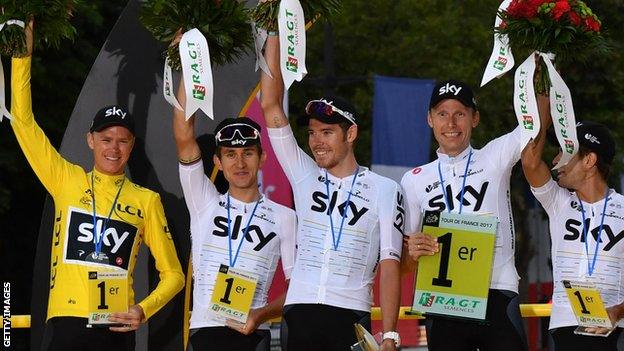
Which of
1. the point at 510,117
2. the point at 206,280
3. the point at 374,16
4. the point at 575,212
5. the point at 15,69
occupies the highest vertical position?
the point at 374,16

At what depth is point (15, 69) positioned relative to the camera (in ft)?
25.1

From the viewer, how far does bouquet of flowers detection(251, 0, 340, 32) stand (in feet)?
24.7

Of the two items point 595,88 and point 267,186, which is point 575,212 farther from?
point 595,88

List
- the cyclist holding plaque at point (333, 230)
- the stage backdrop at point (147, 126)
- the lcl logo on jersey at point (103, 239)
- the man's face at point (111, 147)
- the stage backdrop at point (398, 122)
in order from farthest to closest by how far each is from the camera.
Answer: the stage backdrop at point (398, 122), the stage backdrop at point (147, 126), the man's face at point (111, 147), the lcl logo on jersey at point (103, 239), the cyclist holding plaque at point (333, 230)

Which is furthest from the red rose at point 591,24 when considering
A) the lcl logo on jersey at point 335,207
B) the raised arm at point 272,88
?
the raised arm at point 272,88

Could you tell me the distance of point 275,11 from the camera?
7.50 metres

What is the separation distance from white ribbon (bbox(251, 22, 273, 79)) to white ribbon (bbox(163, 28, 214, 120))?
37cm

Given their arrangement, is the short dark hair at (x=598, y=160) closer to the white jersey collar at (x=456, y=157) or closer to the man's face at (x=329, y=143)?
the white jersey collar at (x=456, y=157)

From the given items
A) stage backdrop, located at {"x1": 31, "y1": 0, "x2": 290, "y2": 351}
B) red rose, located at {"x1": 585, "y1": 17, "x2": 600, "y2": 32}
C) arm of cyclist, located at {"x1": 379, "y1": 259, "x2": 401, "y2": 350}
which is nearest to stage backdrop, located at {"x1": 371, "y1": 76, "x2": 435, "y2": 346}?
stage backdrop, located at {"x1": 31, "y1": 0, "x2": 290, "y2": 351}

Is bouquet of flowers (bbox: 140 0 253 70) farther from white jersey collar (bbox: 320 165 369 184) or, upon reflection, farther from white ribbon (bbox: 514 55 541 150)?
white ribbon (bbox: 514 55 541 150)

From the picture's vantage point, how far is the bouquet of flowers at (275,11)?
7.52m

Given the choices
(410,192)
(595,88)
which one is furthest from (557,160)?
(595,88)

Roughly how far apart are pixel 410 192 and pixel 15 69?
7.76 feet

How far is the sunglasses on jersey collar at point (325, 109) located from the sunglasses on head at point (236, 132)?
0.35 meters
